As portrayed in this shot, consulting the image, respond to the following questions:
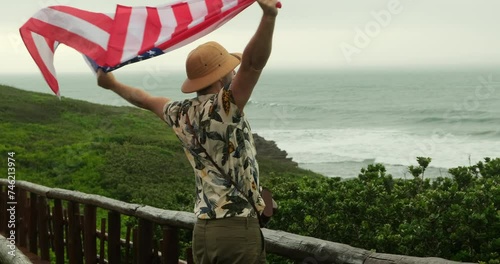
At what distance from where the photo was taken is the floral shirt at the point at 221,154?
328 cm

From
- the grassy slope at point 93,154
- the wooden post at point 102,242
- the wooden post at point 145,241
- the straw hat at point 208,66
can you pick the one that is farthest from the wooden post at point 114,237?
the grassy slope at point 93,154

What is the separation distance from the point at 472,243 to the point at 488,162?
1.98 meters

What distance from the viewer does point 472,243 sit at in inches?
181

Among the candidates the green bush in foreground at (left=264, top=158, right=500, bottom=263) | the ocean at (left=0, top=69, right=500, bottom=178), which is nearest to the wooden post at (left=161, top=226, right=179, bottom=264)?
the green bush in foreground at (left=264, top=158, right=500, bottom=263)

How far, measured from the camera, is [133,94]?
12.9ft

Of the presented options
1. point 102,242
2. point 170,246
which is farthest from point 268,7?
point 102,242

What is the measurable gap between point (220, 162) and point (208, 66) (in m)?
0.45

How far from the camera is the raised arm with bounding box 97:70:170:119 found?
3.79 metres

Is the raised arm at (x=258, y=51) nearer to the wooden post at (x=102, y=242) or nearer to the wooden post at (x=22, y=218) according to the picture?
the wooden post at (x=102, y=242)

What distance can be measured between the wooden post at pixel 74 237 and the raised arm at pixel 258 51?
392 cm

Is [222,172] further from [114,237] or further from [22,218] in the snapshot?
[22,218]

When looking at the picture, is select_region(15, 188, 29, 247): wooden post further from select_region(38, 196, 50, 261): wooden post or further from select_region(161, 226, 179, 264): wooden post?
select_region(161, 226, 179, 264): wooden post

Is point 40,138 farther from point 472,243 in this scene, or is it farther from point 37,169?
→ point 472,243

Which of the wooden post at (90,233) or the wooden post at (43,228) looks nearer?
the wooden post at (90,233)
